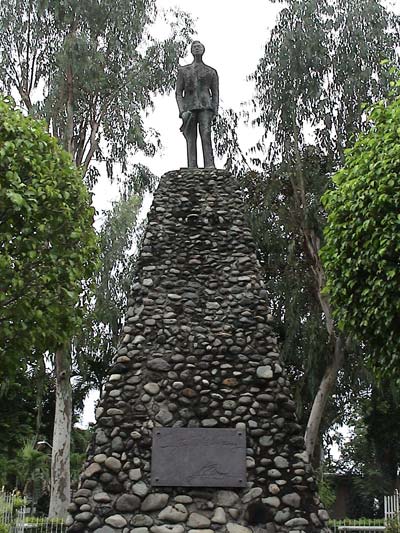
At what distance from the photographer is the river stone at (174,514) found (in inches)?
264

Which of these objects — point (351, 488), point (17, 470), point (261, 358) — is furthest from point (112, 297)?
point (351, 488)

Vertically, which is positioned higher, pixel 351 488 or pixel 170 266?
pixel 170 266

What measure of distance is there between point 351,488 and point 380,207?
→ 21386 mm

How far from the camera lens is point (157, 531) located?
6586 millimetres

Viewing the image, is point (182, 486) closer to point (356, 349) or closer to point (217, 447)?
point (217, 447)

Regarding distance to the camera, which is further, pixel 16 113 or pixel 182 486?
pixel 16 113

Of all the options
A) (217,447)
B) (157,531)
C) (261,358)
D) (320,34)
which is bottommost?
(157,531)

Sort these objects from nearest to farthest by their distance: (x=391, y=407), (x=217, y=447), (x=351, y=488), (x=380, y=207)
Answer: (x=217, y=447), (x=380, y=207), (x=391, y=407), (x=351, y=488)

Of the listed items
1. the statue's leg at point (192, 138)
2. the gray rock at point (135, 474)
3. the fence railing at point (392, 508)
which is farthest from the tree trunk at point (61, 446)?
the gray rock at point (135, 474)

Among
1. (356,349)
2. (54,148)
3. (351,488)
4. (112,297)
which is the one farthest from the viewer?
(351,488)

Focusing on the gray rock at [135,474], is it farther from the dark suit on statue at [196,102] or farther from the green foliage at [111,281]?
the green foliage at [111,281]

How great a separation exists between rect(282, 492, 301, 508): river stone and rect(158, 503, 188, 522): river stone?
977 mm

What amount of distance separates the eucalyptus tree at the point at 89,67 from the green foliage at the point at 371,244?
30.6 ft

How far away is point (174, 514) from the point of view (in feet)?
22.1
